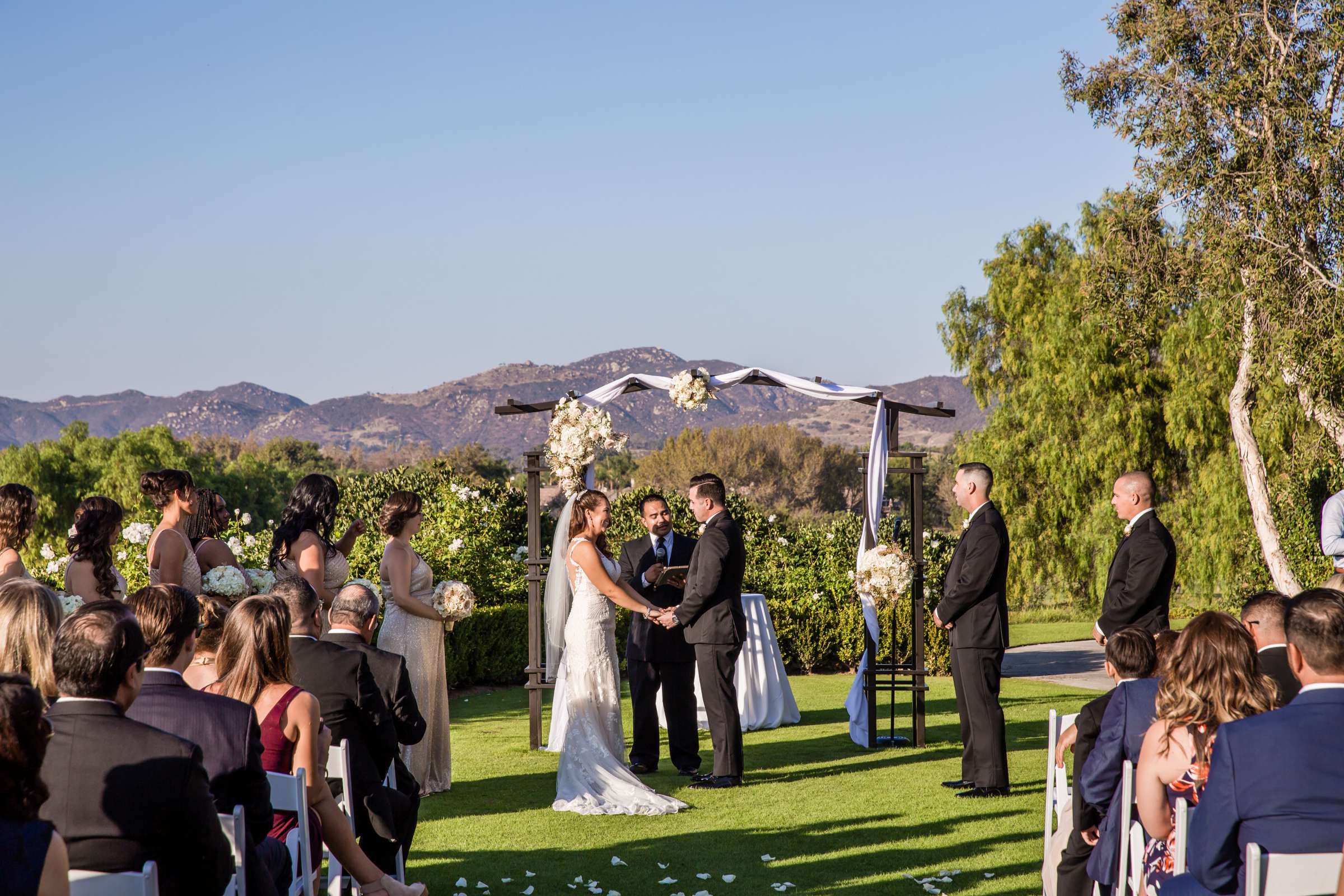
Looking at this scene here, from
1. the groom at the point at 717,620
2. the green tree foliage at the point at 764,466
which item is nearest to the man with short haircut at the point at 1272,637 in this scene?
the groom at the point at 717,620

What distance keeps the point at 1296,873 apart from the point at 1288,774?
220 millimetres

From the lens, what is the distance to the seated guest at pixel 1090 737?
13.4 feet

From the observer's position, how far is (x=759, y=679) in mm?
9836

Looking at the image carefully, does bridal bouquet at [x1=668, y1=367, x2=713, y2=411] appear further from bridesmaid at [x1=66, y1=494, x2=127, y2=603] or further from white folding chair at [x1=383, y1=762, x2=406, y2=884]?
bridesmaid at [x1=66, y1=494, x2=127, y2=603]

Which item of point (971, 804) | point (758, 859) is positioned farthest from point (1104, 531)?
point (758, 859)

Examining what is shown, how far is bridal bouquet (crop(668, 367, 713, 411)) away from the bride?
1463 mm

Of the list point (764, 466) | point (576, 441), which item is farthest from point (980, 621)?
point (764, 466)

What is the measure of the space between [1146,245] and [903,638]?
36.3 feet

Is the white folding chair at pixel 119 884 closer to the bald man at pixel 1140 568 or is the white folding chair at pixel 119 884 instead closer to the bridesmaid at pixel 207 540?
the bridesmaid at pixel 207 540

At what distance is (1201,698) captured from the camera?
131 inches

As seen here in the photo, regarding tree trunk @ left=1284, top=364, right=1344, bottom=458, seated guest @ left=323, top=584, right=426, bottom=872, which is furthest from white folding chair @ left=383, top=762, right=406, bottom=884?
tree trunk @ left=1284, top=364, right=1344, bottom=458

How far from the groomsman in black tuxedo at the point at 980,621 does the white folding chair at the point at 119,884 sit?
16.7 feet

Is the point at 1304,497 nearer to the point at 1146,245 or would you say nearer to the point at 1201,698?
the point at 1146,245

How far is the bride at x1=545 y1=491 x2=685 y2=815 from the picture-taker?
261 inches
